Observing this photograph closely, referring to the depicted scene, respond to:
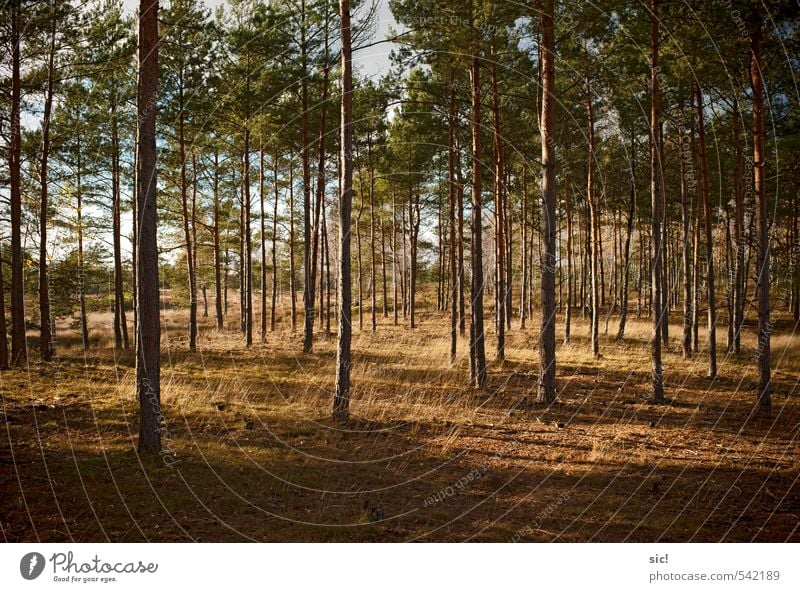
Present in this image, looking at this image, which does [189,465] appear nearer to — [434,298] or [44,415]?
[44,415]

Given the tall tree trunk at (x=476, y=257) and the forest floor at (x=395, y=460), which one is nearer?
the forest floor at (x=395, y=460)

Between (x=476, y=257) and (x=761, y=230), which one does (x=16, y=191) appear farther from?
(x=761, y=230)

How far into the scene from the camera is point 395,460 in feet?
27.1

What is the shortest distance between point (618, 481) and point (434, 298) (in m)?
45.1

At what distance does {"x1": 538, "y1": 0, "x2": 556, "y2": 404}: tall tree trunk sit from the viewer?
11.3 m

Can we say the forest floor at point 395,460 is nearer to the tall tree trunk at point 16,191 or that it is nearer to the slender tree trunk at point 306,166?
the tall tree trunk at point 16,191

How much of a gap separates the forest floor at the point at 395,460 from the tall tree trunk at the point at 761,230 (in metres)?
0.79
